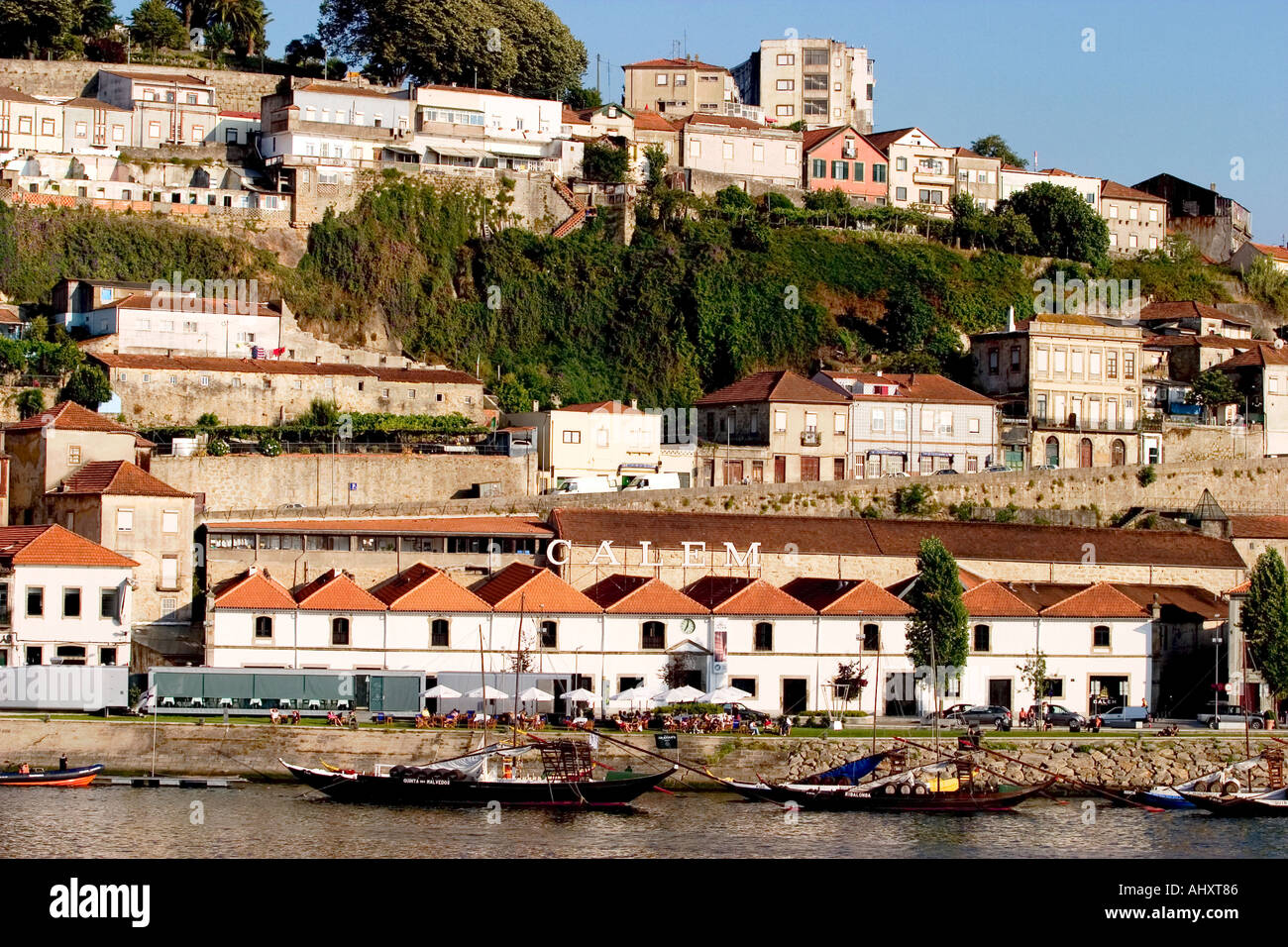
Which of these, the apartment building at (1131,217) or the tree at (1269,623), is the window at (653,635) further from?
the apartment building at (1131,217)

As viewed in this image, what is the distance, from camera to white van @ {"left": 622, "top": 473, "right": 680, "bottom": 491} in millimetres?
67688

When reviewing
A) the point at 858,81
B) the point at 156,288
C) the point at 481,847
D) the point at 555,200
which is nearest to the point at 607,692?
the point at 481,847

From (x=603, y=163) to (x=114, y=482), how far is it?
42.6m

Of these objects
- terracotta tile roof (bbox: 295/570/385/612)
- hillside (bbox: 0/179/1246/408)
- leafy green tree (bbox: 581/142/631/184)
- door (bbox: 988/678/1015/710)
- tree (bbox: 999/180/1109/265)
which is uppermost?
leafy green tree (bbox: 581/142/631/184)

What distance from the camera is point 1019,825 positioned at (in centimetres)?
4294

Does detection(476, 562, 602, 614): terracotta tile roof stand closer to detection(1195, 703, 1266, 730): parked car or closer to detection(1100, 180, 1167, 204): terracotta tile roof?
detection(1195, 703, 1266, 730): parked car

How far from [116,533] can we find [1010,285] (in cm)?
5440

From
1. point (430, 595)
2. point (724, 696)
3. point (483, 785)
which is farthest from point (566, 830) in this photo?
point (430, 595)

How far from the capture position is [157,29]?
103250 mm

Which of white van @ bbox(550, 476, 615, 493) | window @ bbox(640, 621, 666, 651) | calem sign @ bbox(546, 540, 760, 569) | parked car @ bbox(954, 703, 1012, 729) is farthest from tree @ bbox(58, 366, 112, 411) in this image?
parked car @ bbox(954, 703, 1012, 729)

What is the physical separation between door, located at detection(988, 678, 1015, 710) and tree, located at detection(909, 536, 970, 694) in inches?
75.7

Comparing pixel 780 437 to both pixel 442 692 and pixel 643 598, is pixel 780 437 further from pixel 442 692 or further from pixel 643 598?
pixel 442 692

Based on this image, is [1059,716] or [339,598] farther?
[1059,716]
